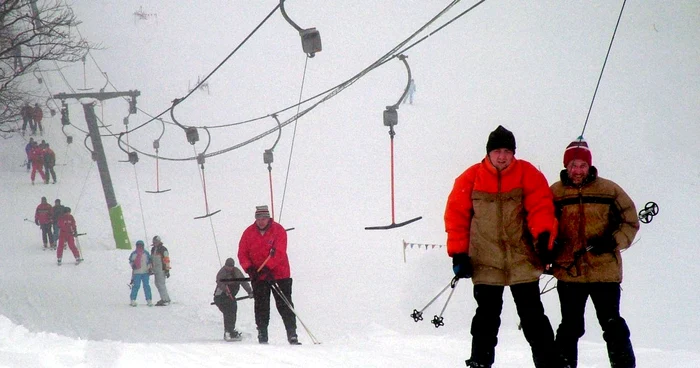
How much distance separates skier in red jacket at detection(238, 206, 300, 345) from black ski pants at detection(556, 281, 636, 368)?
3.67 meters

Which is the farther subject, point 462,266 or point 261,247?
point 261,247

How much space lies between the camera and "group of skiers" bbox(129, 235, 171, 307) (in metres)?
12.7

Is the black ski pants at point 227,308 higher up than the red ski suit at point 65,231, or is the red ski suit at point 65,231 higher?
the red ski suit at point 65,231

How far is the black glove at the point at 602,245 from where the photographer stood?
422 centimetres

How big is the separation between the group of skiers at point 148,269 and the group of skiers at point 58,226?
3.57m

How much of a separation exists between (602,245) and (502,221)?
0.73m

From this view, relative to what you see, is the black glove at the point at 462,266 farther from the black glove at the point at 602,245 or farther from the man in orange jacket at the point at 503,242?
the black glove at the point at 602,245

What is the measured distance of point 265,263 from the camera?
7465 millimetres

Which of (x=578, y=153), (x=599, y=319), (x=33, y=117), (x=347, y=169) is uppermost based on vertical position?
(x=33, y=117)

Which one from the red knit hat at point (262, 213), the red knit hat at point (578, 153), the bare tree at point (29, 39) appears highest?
the bare tree at point (29, 39)

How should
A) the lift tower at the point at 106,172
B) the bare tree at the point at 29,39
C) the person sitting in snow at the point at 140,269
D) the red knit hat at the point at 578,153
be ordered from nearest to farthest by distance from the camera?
1. the red knit hat at the point at 578,153
2. the bare tree at the point at 29,39
3. the person sitting in snow at the point at 140,269
4. the lift tower at the point at 106,172

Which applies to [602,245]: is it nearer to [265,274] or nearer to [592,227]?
[592,227]

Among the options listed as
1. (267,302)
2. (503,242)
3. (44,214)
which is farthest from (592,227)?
(44,214)

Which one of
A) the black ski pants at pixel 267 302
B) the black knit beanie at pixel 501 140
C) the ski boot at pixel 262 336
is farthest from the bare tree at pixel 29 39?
the black knit beanie at pixel 501 140
